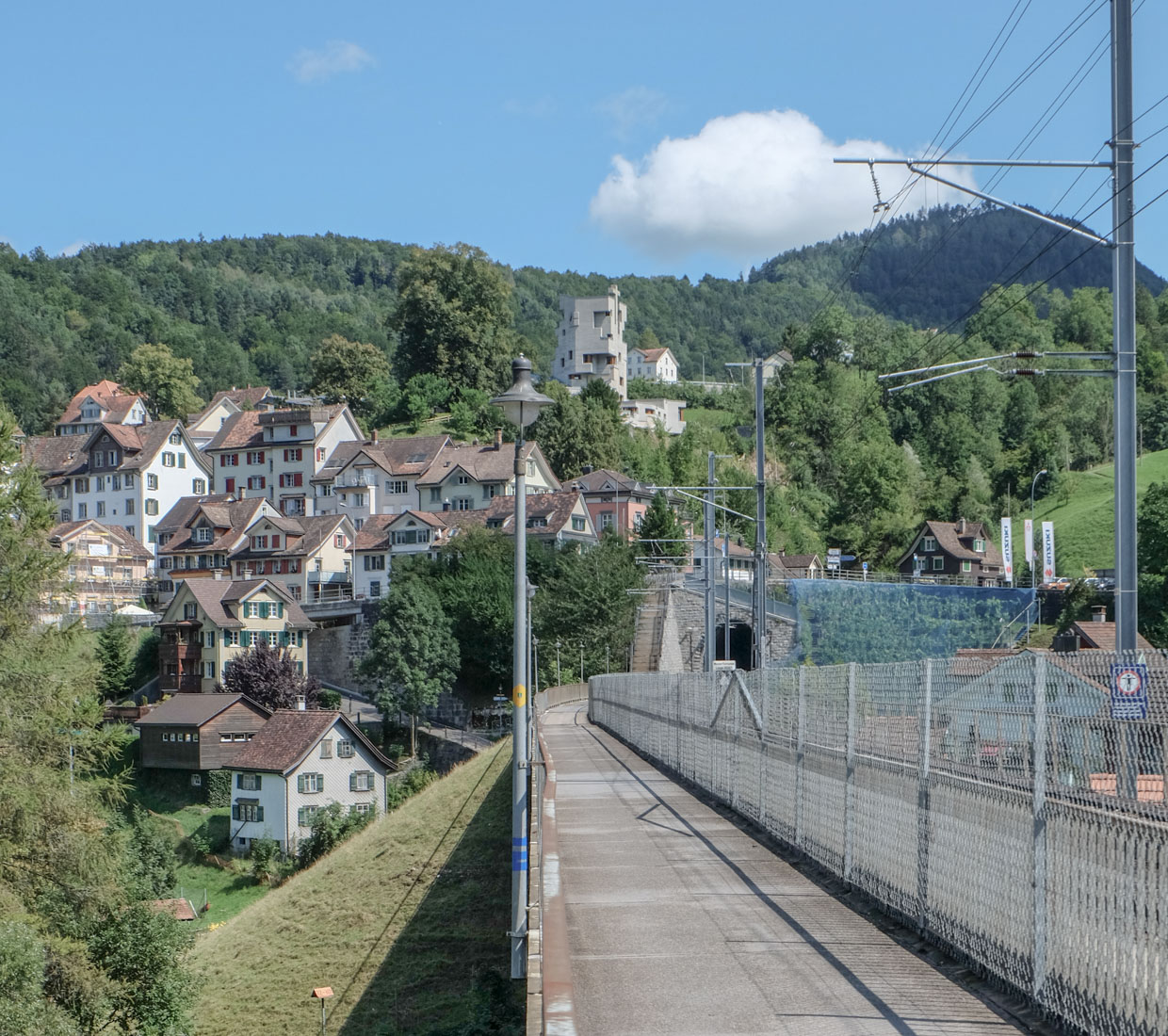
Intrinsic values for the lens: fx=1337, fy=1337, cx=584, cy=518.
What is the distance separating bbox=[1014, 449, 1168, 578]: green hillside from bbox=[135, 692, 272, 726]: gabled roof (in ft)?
163

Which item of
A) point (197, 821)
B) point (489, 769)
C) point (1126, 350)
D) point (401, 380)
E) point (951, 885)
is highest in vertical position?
point (401, 380)

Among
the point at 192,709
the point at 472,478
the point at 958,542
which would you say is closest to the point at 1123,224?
the point at 192,709

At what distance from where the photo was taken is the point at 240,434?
109875 millimetres

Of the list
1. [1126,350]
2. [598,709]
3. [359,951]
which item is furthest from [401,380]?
[1126,350]

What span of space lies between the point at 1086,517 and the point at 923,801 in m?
89.4

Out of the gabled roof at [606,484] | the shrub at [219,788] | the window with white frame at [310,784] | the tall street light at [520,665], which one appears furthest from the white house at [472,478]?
the tall street light at [520,665]

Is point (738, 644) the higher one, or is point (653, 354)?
point (653, 354)

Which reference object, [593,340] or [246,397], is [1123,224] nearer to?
[246,397]

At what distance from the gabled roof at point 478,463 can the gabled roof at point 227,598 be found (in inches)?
718

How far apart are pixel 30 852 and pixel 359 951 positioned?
730cm

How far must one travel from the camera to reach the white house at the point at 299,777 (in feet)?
185

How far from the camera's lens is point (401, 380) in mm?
127062

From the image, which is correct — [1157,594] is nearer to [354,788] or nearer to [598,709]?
[598,709]

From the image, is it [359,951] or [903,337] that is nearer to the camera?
[359,951]
